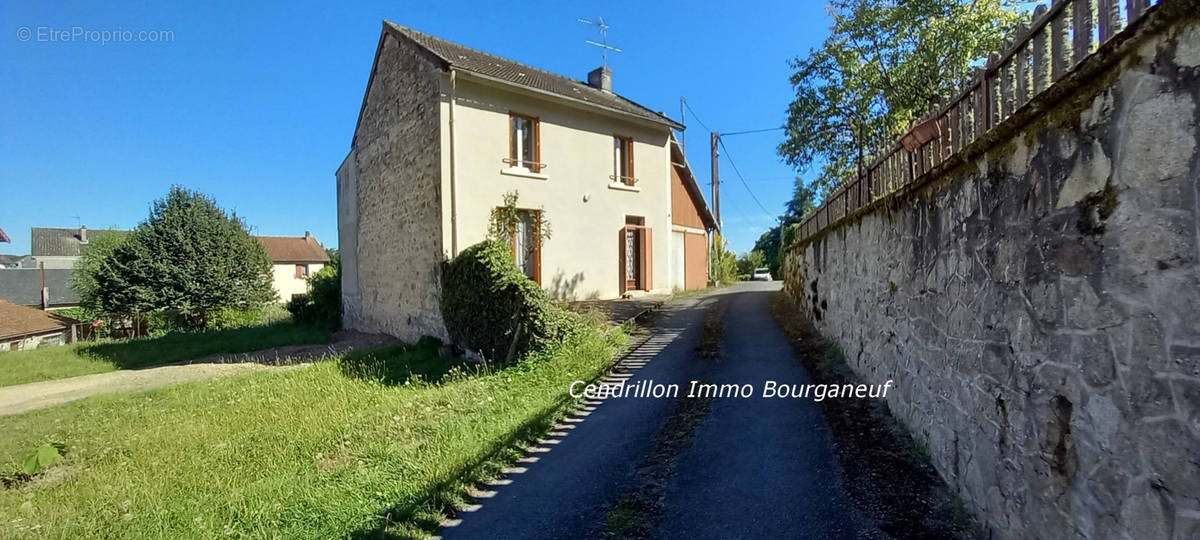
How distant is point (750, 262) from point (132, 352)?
1352 inches

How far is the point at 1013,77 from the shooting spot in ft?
9.23

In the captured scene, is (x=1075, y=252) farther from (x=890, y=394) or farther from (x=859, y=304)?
(x=859, y=304)

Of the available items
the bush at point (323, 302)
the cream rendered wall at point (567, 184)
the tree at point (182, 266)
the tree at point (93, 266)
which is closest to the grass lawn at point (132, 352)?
the bush at point (323, 302)

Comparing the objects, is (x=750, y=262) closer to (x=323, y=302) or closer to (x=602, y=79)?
(x=602, y=79)

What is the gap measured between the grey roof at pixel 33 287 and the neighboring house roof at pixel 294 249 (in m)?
12.9

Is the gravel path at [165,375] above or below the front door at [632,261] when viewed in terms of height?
below

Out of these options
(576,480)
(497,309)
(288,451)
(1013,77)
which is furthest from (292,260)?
(1013,77)

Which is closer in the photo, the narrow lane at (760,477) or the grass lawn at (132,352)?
the narrow lane at (760,477)

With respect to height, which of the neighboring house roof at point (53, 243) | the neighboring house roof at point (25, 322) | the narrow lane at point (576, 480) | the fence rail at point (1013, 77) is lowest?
the neighboring house roof at point (25, 322)

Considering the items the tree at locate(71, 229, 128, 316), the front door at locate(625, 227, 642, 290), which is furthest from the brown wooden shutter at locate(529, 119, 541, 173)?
the tree at locate(71, 229, 128, 316)

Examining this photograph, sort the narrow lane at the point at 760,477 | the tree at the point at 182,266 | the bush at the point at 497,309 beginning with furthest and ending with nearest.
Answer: the tree at the point at 182,266
the bush at the point at 497,309
the narrow lane at the point at 760,477

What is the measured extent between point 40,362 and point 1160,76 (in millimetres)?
23166

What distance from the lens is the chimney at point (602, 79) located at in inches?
690

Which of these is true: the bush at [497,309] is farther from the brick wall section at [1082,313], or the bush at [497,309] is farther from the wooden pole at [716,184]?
the wooden pole at [716,184]
